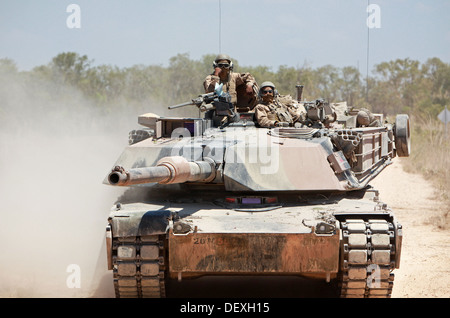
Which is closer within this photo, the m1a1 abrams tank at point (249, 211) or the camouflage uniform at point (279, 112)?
the m1a1 abrams tank at point (249, 211)

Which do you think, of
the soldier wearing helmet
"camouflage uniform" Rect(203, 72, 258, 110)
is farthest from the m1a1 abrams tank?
the soldier wearing helmet

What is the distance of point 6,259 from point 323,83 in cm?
3525

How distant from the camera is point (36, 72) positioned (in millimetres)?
34344

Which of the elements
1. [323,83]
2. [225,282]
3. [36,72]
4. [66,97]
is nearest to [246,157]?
[225,282]

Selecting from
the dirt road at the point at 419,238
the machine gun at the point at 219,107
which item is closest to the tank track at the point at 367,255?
the dirt road at the point at 419,238

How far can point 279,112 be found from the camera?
37.1 ft

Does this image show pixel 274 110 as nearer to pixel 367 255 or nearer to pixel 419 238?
pixel 367 255

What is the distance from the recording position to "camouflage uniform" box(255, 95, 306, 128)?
11.0 m

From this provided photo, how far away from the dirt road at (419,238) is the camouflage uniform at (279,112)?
3039 mm

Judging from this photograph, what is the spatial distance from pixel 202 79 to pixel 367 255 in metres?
30.2

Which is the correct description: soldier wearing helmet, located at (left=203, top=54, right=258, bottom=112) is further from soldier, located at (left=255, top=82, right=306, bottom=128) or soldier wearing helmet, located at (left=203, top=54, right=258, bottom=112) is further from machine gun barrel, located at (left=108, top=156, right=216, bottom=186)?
machine gun barrel, located at (left=108, top=156, right=216, bottom=186)

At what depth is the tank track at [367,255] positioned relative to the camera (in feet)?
27.3

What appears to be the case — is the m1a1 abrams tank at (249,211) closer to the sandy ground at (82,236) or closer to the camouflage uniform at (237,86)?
the camouflage uniform at (237,86)

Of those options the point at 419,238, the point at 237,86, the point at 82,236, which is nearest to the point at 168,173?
the point at 237,86
